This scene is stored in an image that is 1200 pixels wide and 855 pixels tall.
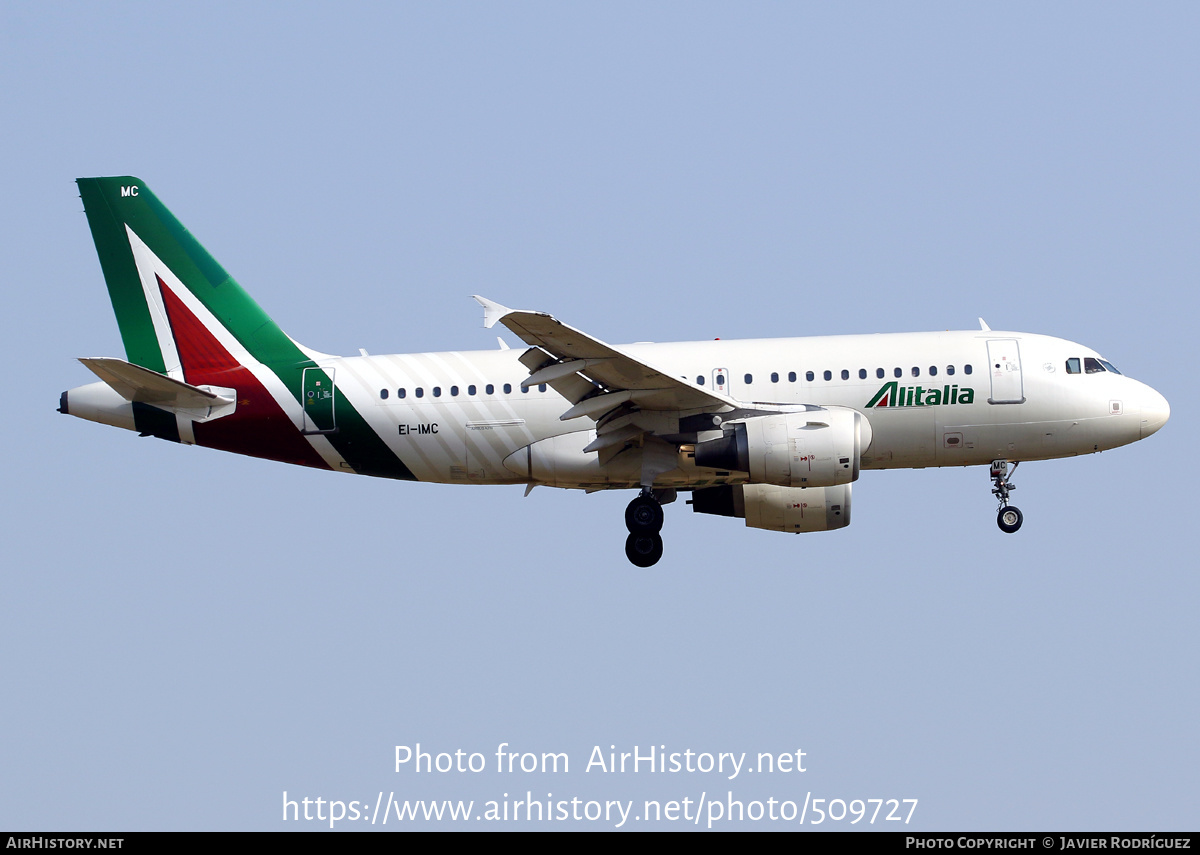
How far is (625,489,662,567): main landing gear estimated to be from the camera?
107 feet

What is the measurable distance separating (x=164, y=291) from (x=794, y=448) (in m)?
15.2

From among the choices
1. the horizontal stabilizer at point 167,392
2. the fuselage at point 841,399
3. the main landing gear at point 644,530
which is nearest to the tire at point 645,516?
the main landing gear at point 644,530

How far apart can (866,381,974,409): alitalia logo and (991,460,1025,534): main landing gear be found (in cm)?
190

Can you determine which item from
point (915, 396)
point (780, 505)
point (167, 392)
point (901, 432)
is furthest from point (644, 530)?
point (167, 392)

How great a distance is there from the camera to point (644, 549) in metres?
32.6

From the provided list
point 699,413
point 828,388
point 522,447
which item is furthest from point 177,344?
point 828,388

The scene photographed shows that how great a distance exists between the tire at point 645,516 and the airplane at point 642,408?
4cm

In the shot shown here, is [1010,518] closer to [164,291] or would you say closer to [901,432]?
[901,432]

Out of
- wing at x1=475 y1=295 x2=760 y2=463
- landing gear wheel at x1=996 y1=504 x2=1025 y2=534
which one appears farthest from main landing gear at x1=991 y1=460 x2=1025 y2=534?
wing at x1=475 y1=295 x2=760 y2=463

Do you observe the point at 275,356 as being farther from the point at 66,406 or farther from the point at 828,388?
the point at 828,388

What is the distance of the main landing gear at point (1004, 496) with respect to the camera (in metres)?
32.6

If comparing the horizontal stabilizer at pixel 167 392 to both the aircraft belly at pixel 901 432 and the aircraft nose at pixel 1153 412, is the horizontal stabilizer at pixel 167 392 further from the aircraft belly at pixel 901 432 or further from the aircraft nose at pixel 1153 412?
the aircraft nose at pixel 1153 412

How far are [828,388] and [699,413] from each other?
2923mm

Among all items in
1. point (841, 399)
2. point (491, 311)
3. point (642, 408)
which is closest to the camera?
point (491, 311)
